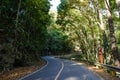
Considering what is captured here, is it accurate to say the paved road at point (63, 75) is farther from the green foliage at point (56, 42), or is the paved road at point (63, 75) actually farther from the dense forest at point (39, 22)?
the green foliage at point (56, 42)

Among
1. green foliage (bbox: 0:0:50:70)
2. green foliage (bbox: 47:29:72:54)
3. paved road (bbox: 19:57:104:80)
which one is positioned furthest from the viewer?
green foliage (bbox: 47:29:72:54)

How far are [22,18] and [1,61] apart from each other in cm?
1187

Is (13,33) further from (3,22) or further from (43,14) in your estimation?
(43,14)

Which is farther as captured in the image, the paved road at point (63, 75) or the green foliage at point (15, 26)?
the green foliage at point (15, 26)

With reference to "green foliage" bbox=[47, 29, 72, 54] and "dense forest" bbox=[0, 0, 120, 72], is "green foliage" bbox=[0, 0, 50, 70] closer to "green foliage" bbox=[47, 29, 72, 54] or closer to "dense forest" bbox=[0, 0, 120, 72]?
"dense forest" bbox=[0, 0, 120, 72]

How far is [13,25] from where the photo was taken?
26.6 m

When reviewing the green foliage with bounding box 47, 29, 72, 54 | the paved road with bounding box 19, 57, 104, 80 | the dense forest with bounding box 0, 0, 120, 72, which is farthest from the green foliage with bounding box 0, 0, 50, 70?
the green foliage with bounding box 47, 29, 72, 54

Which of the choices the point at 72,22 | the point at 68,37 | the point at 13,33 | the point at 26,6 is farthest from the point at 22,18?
the point at 68,37

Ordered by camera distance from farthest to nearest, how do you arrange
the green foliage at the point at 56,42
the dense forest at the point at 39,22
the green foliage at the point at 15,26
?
the green foliage at the point at 56,42 < the green foliage at the point at 15,26 < the dense forest at the point at 39,22

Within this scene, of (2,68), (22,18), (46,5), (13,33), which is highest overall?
(46,5)

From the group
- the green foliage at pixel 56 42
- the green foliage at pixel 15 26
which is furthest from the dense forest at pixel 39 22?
the green foliage at pixel 56 42

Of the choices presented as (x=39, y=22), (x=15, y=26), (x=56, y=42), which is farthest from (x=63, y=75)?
(x=56, y=42)

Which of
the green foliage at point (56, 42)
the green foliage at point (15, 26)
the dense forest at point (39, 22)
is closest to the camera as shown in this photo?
the dense forest at point (39, 22)

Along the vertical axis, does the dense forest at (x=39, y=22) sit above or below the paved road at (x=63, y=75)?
above
